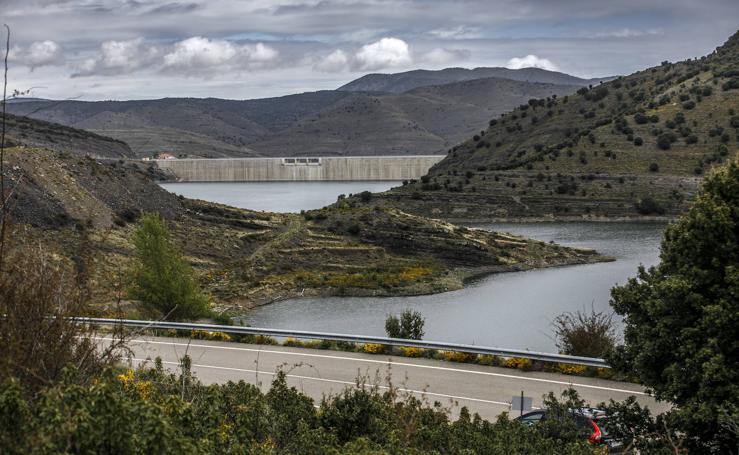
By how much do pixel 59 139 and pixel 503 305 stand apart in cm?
9054

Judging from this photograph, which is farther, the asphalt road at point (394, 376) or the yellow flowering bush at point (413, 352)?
the yellow flowering bush at point (413, 352)

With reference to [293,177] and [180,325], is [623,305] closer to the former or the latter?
[180,325]

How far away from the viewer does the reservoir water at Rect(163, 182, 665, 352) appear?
3675 cm

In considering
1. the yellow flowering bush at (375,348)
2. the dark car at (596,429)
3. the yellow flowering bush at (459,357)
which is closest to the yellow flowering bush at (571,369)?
the yellow flowering bush at (459,357)

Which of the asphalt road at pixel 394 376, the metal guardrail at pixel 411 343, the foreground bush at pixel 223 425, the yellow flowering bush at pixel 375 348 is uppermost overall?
the foreground bush at pixel 223 425

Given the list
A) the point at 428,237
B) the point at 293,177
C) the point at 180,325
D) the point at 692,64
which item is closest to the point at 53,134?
the point at 293,177

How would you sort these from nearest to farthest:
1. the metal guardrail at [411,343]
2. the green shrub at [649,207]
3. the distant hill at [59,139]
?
the metal guardrail at [411,343] → the green shrub at [649,207] → the distant hill at [59,139]

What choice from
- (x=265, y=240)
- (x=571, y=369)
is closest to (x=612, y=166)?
(x=265, y=240)

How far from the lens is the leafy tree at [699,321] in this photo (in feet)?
35.9

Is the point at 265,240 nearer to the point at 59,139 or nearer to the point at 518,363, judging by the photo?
the point at 518,363

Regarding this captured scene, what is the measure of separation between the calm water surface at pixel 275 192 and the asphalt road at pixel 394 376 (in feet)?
251

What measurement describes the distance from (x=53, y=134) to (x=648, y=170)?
7680cm

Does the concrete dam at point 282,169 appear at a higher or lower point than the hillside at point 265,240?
higher

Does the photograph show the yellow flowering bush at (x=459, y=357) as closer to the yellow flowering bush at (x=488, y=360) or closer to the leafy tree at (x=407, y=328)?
the yellow flowering bush at (x=488, y=360)
